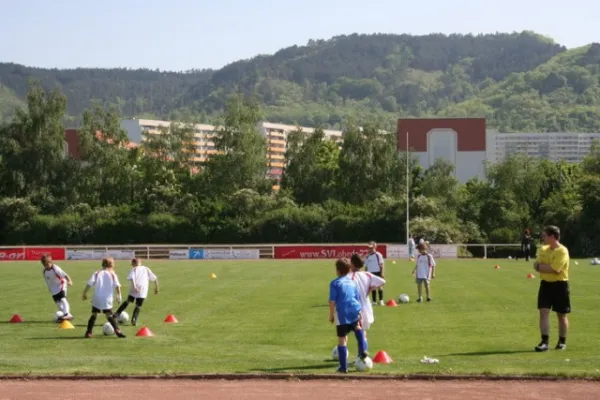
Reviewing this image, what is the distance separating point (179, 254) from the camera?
81938mm

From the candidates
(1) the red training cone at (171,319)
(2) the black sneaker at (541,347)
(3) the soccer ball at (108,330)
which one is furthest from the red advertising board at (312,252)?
(2) the black sneaker at (541,347)

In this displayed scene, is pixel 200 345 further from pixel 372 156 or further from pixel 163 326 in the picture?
pixel 372 156

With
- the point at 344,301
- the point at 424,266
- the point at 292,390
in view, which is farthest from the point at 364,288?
the point at 424,266

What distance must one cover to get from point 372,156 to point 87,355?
8720cm

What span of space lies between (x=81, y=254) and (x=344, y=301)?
6771 centimetres

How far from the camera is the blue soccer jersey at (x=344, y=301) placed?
16.0 meters

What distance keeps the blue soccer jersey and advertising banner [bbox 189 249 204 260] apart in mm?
65583

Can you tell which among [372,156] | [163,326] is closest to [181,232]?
[372,156]

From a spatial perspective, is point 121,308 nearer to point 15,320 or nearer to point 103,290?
point 103,290

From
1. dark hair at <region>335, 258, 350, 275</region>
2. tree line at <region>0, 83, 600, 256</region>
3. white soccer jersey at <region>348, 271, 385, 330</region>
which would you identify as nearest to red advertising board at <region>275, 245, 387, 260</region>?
tree line at <region>0, 83, 600, 256</region>

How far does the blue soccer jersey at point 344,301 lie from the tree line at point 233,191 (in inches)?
2887

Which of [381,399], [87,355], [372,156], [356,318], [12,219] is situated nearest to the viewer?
[381,399]

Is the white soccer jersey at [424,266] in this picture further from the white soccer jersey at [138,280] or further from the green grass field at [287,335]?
the white soccer jersey at [138,280]

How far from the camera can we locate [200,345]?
2077 centimetres
